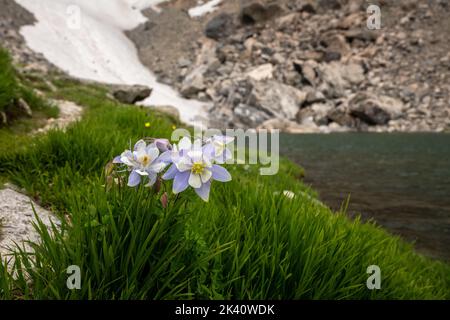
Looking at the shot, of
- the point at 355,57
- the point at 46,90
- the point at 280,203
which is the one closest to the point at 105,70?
the point at 355,57

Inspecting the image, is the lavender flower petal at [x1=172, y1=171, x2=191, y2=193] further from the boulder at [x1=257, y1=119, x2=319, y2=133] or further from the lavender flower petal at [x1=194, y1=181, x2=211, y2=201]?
the boulder at [x1=257, y1=119, x2=319, y2=133]

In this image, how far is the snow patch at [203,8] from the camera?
261 feet

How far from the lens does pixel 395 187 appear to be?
12836 millimetres

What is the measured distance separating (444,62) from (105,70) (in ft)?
153

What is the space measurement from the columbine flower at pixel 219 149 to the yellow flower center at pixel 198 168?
0.21 feet

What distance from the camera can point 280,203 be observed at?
2746 millimetres

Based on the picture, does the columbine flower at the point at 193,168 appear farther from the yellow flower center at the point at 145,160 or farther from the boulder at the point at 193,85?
the boulder at the point at 193,85

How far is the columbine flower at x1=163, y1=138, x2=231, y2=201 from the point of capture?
5.31 feet

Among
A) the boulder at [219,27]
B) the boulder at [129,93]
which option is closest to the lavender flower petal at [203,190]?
the boulder at [129,93]

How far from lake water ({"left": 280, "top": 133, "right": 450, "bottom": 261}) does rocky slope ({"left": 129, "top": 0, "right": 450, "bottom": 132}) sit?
1013 inches

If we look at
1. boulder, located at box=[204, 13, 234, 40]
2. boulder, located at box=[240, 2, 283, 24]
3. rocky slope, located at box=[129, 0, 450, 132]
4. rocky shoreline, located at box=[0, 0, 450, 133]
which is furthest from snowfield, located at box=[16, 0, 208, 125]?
boulder, located at box=[240, 2, 283, 24]

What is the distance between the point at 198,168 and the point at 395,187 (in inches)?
495

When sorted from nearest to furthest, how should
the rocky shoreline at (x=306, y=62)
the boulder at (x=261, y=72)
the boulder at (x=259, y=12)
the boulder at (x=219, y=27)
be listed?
the rocky shoreline at (x=306, y=62) → the boulder at (x=261, y=72) → the boulder at (x=219, y=27) → the boulder at (x=259, y=12)

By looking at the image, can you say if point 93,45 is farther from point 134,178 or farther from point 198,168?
point 198,168
